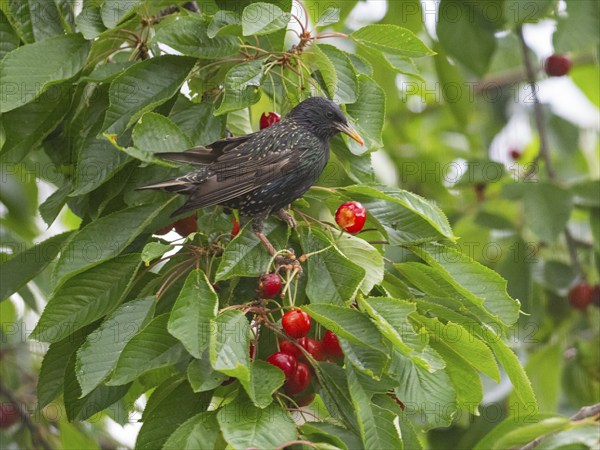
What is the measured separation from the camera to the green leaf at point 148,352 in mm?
2477

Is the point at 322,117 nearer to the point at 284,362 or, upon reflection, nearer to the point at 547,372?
the point at 284,362

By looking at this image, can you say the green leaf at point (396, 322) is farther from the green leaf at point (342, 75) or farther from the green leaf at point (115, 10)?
the green leaf at point (115, 10)

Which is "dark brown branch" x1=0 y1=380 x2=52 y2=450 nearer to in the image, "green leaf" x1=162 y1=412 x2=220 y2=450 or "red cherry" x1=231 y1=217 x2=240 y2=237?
"red cherry" x1=231 y1=217 x2=240 y2=237

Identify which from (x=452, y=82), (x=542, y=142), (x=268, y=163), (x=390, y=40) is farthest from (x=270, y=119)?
(x=542, y=142)

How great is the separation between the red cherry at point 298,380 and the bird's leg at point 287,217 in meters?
0.46

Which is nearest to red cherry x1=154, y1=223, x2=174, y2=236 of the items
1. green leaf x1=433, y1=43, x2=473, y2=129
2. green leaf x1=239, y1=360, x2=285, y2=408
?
green leaf x1=239, y1=360, x2=285, y2=408

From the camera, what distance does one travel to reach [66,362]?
9.98 ft

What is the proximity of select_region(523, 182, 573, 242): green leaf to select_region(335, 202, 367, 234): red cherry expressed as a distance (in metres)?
1.88

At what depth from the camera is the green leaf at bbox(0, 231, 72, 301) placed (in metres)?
3.31

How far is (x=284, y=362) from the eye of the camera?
261 cm

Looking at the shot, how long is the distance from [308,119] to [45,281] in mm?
1696

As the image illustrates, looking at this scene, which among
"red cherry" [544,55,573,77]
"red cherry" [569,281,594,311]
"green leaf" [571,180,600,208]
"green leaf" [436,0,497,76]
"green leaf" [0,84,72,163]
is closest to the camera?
"green leaf" [0,84,72,163]

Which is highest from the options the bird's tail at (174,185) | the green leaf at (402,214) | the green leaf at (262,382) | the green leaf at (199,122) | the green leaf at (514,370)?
the green leaf at (199,122)

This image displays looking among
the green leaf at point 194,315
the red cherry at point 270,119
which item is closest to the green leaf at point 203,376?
the green leaf at point 194,315
